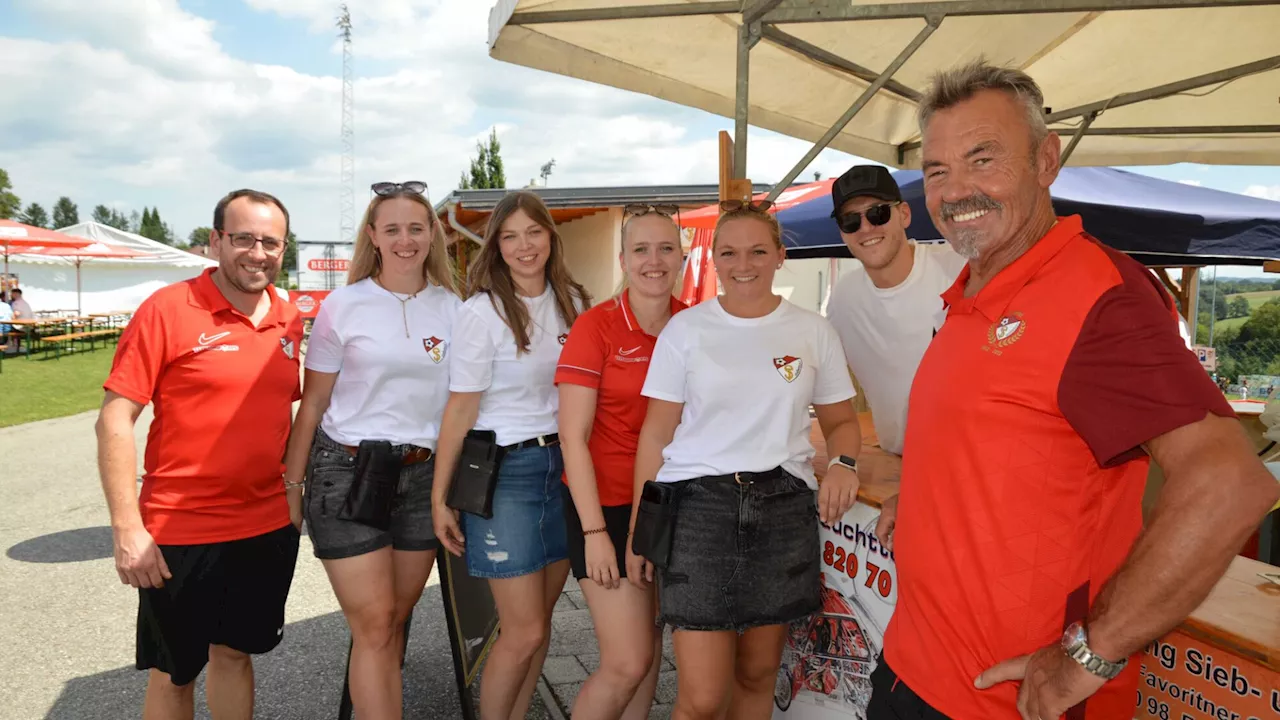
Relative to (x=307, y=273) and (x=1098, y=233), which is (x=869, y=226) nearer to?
(x=1098, y=233)

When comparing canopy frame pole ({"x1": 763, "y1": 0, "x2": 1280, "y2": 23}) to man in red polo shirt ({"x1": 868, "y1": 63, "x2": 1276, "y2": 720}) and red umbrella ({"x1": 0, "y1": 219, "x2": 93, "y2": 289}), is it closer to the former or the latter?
man in red polo shirt ({"x1": 868, "y1": 63, "x2": 1276, "y2": 720})

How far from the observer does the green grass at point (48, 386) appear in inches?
494

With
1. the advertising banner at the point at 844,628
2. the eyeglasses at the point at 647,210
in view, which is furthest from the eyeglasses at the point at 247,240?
the advertising banner at the point at 844,628

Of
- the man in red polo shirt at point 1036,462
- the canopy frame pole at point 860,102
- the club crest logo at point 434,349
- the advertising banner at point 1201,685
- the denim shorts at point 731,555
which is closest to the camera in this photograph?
the man in red polo shirt at point 1036,462

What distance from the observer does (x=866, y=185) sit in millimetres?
2857

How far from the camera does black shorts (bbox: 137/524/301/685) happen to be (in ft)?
8.53

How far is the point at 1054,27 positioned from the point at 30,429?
13.0 metres

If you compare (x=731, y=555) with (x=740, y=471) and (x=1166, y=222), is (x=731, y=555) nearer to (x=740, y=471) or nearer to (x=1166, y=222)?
(x=740, y=471)

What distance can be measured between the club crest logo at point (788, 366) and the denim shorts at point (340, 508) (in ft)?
4.52

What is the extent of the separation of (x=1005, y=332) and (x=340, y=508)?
227cm

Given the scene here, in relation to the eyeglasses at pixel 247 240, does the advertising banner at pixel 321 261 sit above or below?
above

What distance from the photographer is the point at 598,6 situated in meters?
3.58

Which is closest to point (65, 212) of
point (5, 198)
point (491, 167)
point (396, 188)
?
point (5, 198)

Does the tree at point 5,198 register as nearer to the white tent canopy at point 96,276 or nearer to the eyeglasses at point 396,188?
the white tent canopy at point 96,276
